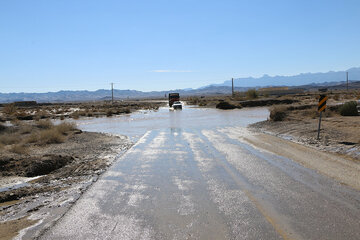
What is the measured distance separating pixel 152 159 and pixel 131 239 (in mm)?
7588

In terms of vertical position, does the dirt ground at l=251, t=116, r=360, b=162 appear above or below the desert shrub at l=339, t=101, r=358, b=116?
below

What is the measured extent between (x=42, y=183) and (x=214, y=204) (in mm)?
5259

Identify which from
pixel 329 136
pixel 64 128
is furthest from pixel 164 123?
pixel 329 136

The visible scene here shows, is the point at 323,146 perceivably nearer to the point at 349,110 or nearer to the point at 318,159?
the point at 318,159

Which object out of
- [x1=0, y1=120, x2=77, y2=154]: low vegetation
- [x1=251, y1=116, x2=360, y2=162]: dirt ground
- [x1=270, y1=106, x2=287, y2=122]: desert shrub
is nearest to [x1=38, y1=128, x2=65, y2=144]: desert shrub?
[x1=0, y1=120, x2=77, y2=154]: low vegetation

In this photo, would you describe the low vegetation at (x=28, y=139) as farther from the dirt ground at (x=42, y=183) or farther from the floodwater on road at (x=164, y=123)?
the floodwater on road at (x=164, y=123)

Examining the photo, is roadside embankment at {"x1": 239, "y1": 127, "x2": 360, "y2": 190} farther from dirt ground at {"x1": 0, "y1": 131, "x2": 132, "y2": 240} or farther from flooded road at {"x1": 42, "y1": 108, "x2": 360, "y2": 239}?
dirt ground at {"x1": 0, "y1": 131, "x2": 132, "y2": 240}

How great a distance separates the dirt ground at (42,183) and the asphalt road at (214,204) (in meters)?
0.42

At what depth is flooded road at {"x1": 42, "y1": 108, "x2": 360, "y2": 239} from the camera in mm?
5654

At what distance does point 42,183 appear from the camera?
9953 millimetres

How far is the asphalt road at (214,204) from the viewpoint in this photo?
5.65 m

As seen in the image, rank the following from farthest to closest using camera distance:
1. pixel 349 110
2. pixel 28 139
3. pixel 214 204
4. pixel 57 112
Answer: pixel 57 112, pixel 349 110, pixel 28 139, pixel 214 204

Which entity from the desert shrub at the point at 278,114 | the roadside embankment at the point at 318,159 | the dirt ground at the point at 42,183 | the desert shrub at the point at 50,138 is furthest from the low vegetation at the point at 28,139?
the desert shrub at the point at 278,114

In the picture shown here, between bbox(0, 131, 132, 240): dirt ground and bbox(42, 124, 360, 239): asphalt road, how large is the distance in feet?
1.36
